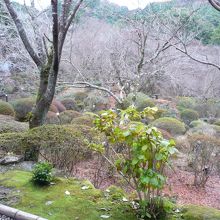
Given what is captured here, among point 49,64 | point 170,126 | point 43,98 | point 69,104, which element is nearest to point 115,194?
point 43,98

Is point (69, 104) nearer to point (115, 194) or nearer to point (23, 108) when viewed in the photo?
point (23, 108)

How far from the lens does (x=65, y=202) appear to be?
10.9 ft

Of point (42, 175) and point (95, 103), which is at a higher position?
point (42, 175)

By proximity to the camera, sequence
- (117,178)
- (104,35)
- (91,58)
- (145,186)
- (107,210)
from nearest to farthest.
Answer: (145,186) → (107,210) → (117,178) → (91,58) → (104,35)

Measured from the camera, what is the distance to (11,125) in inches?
294

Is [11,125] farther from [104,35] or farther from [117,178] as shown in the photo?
[104,35]

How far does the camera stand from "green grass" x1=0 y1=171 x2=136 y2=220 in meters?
3.10

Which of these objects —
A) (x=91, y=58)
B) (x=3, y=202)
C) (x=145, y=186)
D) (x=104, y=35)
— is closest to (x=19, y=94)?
(x=91, y=58)

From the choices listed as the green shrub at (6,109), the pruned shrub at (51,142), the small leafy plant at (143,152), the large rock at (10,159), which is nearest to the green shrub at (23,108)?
the green shrub at (6,109)

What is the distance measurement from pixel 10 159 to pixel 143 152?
2.83 m

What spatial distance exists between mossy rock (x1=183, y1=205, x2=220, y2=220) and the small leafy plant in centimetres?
34

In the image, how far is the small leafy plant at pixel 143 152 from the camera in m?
2.63

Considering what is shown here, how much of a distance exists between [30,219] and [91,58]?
480 inches

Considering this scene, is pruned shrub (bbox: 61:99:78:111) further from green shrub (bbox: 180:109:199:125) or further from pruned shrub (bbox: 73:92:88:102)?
green shrub (bbox: 180:109:199:125)
